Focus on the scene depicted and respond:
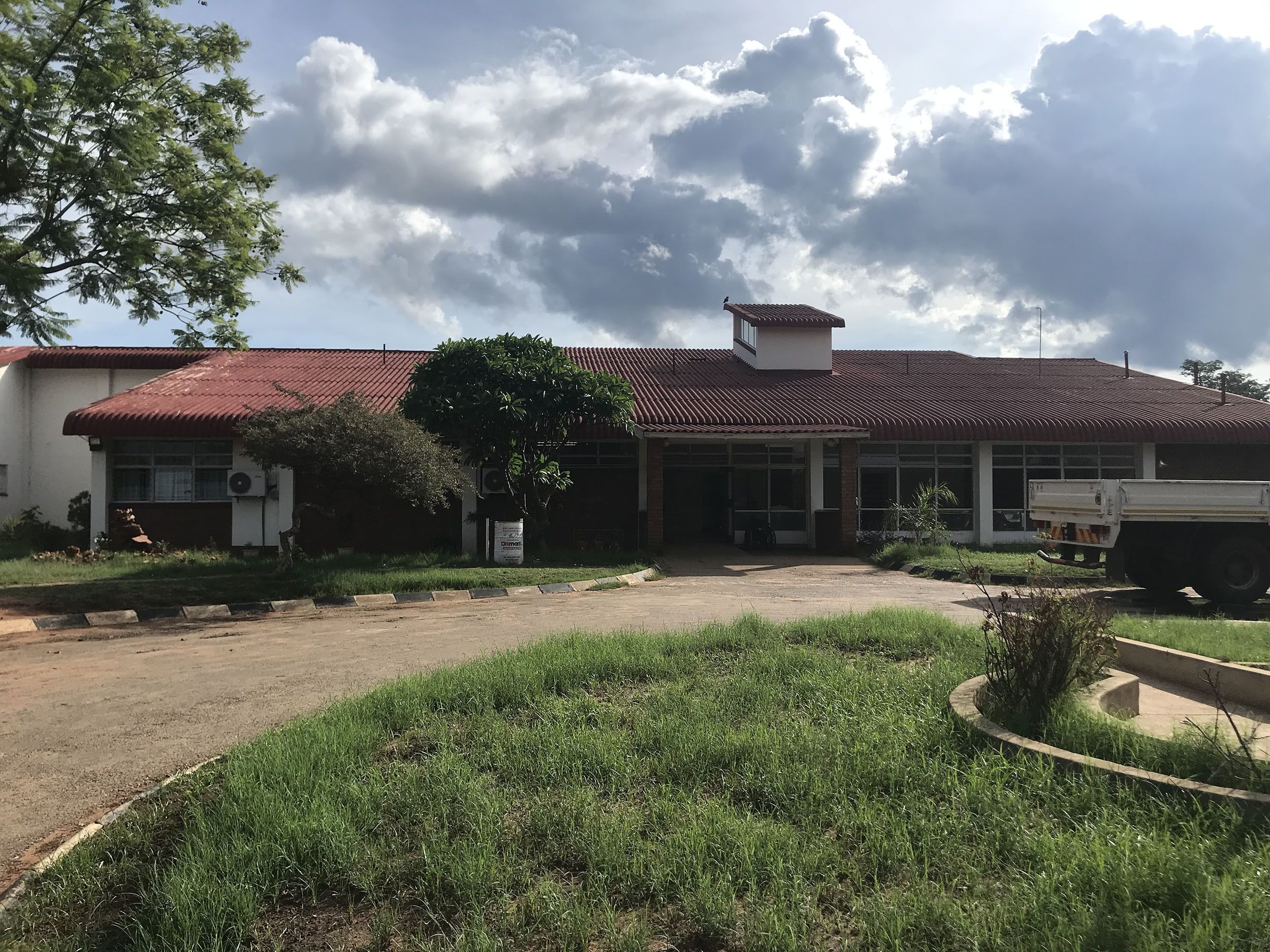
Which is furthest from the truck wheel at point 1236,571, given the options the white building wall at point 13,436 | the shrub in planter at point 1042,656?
the white building wall at point 13,436

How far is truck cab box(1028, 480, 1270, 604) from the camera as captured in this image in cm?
1155

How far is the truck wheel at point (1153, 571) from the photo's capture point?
11.9 m

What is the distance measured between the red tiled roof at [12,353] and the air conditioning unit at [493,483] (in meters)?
13.3

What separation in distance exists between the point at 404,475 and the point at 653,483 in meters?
7.06

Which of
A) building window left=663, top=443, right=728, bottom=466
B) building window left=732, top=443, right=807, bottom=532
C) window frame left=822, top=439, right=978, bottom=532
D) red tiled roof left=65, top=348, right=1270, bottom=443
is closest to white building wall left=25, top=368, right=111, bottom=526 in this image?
red tiled roof left=65, top=348, right=1270, bottom=443

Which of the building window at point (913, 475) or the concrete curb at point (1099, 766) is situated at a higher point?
the building window at point (913, 475)

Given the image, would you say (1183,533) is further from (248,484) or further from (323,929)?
(248,484)

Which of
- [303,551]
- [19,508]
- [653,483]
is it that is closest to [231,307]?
[303,551]

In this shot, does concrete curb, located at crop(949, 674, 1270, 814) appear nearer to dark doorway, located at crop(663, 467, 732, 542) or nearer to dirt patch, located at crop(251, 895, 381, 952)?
dirt patch, located at crop(251, 895, 381, 952)

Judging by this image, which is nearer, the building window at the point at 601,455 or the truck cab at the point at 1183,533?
the truck cab at the point at 1183,533

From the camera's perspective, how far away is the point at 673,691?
5.59m

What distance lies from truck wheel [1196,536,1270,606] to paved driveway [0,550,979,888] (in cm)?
311

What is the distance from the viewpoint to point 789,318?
2555cm

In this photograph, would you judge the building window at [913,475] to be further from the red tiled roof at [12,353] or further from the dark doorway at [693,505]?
the red tiled roof at [12,353]
